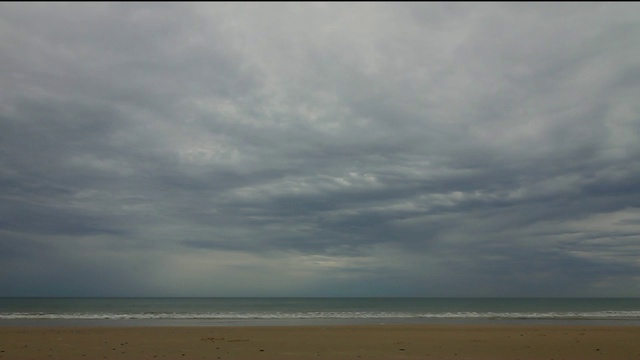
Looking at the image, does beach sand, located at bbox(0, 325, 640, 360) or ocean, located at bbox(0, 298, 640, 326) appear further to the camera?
ocean, located at bbox(0, 298, 640, 326)

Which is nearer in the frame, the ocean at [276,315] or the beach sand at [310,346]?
the beach sand at [310,346]

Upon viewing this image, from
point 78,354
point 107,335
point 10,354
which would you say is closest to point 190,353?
point 78,354

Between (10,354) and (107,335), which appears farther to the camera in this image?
(107,335)

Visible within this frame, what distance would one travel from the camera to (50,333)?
73.2 ft

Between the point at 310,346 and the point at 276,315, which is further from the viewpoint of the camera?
the point at 276,315

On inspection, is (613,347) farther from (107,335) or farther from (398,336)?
(107,335)

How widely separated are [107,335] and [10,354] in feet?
21.0

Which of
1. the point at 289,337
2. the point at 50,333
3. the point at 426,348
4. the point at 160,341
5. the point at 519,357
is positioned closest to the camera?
the point at 519,357

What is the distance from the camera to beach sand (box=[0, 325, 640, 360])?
15.2 meters

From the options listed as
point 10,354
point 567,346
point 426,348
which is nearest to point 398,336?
point 426,348

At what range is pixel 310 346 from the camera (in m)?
17.6

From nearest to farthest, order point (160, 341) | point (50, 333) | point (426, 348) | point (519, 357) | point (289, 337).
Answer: point (519, 357)
point (426, 348)
point (160, 341)
point (289, 337)
point (50, 333)

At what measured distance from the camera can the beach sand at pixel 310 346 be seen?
1524 cm

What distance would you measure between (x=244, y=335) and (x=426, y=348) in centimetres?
873
